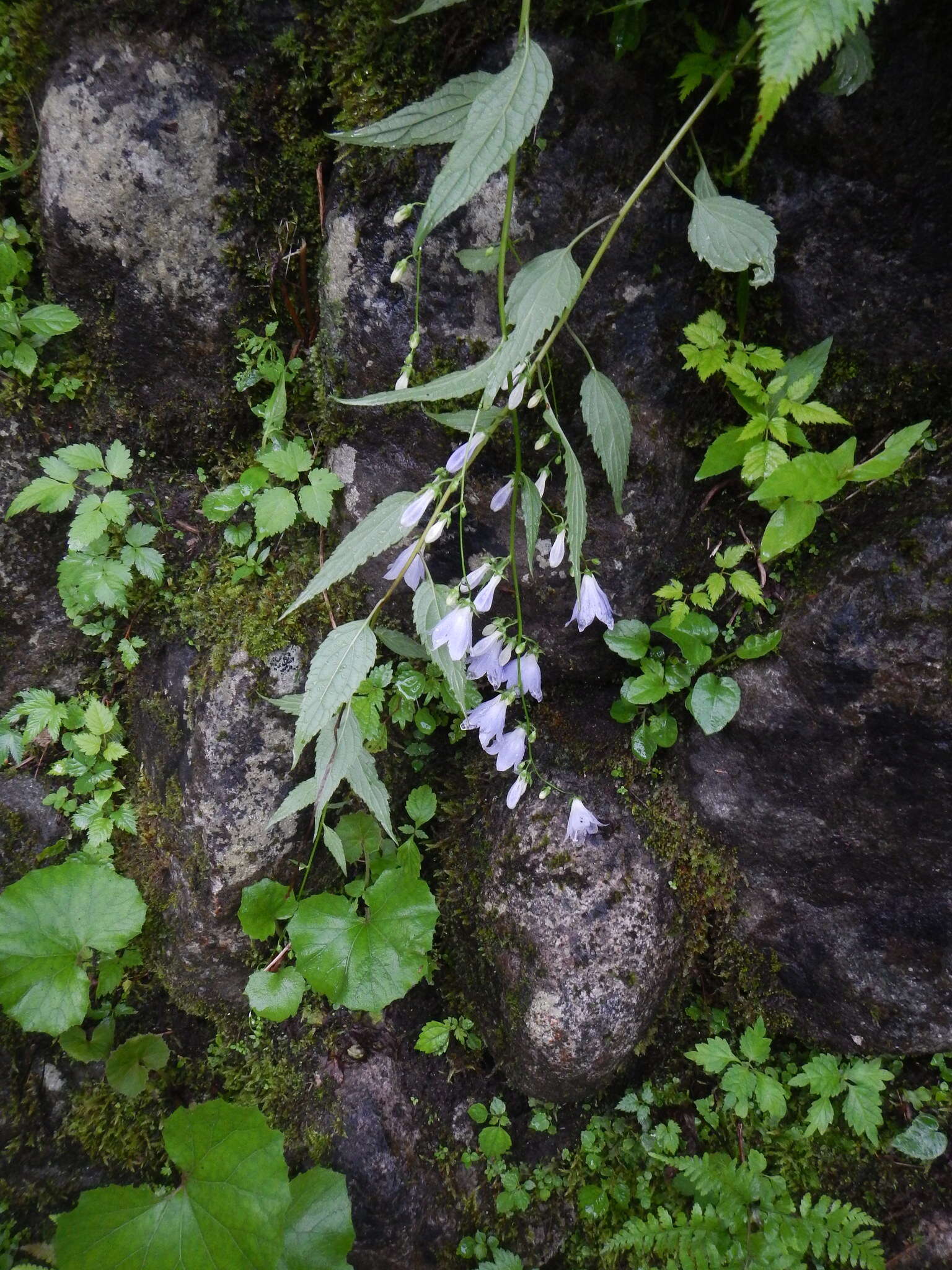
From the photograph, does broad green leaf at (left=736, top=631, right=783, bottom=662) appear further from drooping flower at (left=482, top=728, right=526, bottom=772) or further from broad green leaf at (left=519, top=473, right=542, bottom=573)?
broad green leaf at (left=519, top=473, right=542, bottom=573)

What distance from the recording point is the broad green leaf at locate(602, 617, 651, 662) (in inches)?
82.2

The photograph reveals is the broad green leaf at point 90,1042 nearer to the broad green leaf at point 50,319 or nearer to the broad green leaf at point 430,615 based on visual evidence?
the broad green leaf at point 430,615

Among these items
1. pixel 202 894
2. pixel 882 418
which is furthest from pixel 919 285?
pixel 202 894

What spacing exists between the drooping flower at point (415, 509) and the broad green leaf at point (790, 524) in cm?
90

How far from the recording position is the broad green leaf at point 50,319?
2170 millimetres

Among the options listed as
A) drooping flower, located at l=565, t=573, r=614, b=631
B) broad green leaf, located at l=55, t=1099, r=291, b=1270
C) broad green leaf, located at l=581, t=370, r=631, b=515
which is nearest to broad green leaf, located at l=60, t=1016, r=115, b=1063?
broad green leaf, located at l=55, t=1099, r=291, b=1270

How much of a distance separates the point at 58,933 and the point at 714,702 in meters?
2.15

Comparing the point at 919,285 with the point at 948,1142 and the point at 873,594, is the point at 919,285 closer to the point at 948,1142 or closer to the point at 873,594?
the point at 873,594

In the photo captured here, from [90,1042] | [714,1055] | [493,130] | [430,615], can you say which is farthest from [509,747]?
[90,1042]

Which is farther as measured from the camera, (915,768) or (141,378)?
(141,378)

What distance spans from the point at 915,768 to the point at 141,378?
2615 mm

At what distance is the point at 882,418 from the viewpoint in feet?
6.12

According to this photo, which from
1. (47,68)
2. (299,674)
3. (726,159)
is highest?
(47,68)

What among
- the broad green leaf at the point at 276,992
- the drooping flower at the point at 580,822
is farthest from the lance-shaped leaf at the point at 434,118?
the broad green leaf at the point at 276,992
